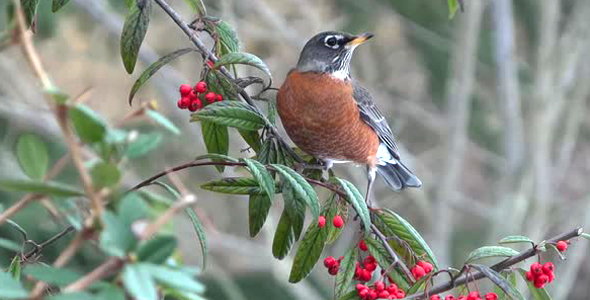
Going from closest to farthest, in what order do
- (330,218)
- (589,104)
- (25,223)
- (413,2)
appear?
(330,218) < (25,223) < (413,2) < (589,104)

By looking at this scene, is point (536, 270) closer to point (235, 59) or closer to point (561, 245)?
point (561, 245)

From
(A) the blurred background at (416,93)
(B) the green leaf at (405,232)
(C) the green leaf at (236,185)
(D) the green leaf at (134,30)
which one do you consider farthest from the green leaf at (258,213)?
(A) the blurred background at (416,93)

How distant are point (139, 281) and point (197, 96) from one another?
1.19 meters

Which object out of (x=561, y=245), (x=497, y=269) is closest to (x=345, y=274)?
(x=497, y=269)

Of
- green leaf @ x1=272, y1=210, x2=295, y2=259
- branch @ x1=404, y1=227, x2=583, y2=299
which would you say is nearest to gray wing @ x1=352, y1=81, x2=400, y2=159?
green leaf @ x1=272, y1=210, x2=295, y2=259

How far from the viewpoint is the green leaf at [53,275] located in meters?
0.96

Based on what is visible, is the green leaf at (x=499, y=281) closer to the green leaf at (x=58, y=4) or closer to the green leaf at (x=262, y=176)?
the green leaf at (x=262, y=176)

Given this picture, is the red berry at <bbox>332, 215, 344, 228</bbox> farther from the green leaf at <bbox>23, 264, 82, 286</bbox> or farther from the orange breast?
the orange breast

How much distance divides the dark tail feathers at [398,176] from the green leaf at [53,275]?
312 cm

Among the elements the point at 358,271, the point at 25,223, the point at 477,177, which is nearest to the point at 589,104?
the point at 477,177

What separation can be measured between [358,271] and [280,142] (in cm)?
33

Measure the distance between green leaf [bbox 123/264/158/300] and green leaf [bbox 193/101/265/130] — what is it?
0.83 metres

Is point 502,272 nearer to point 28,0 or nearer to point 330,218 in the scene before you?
point 330,218

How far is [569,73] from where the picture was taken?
27.0 feet
